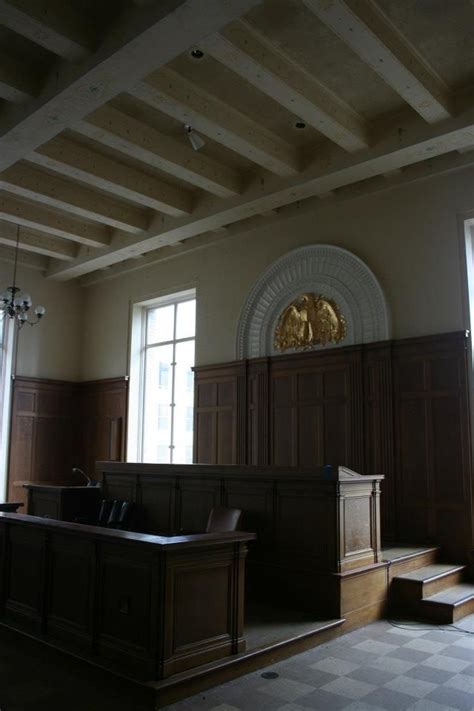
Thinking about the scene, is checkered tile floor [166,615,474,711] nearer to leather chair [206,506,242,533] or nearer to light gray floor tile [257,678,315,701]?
light gray floor tile [257,678,315,701]

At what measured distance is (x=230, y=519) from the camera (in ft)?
18.8

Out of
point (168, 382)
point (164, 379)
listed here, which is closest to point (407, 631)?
point (168, 382)

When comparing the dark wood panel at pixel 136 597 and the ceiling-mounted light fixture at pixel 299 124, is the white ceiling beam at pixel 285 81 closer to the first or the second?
the ceiling-mounted light fixture at pixel 299 124

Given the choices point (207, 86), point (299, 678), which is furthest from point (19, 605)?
point (207, 86)

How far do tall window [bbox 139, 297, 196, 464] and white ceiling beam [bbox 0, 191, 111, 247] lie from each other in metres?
1.60

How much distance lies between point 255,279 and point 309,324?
3.78 feet

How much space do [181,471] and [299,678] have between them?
2.93 metres

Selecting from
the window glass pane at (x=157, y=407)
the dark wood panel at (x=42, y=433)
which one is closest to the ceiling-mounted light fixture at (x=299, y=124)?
the window glass pane at (x=157, y=407)

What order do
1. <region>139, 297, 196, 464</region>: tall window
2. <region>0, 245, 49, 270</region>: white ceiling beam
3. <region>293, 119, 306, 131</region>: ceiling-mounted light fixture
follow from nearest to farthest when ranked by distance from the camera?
<region>293, 119, 306, 131</region>: ceiling-mounted light fixture, <region>139, 297, 196, 464</region>: tall window, <region>0, 245, 49, 270</region>: white ceiling beam

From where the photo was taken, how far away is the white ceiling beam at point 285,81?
5.15 m

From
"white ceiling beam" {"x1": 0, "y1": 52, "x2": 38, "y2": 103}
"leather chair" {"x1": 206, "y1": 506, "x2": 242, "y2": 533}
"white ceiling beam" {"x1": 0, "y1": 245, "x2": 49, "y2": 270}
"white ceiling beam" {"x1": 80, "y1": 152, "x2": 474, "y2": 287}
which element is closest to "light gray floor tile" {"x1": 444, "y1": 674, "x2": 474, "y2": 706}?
"leather chair" {"x1": 206, "y1": 506, "x2": 242, "y2": 533}

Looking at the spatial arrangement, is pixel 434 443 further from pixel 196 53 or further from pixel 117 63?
pixel 117 63

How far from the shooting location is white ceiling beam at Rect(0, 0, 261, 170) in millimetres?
4488

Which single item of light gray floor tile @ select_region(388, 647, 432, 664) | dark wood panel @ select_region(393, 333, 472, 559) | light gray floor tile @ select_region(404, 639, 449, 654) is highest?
dark wood panel @ select_region(393, 333, 472, 559)
